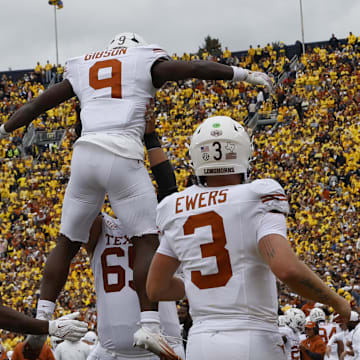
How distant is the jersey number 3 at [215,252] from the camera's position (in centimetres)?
327

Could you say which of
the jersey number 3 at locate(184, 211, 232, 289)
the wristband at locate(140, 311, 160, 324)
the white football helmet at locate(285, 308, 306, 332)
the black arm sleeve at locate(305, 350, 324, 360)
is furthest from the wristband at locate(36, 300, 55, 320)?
the black arm sleeve at locate(305, 350, 324, 360)

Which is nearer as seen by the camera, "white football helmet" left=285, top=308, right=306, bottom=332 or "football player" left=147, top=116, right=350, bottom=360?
"football player" left=147, top=116, right=350, bottom=360

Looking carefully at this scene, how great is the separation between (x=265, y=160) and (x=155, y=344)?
18208 mm

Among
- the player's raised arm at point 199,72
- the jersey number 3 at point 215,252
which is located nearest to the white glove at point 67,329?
the jersey number 3 at point 215,252

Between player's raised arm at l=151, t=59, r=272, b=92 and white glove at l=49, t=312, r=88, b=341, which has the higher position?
player's raised arm at l=151, t=59, r=272, b=92

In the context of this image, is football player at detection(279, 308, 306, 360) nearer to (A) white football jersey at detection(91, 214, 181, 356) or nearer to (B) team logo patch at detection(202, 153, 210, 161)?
(A) white football jersey at detection(91, 214, 181, 356)

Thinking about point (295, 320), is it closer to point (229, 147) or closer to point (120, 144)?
point (120, 144)

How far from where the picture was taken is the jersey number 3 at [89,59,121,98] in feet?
15.2

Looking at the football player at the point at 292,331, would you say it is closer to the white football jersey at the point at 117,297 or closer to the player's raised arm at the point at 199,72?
the white football jersey at the point at 117,297

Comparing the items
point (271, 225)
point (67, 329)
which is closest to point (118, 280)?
point (67, 329)

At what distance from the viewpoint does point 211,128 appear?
3508mm

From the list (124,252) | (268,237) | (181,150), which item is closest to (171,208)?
(268,237)

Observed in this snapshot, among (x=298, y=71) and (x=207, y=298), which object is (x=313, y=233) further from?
(x=207, y=298)

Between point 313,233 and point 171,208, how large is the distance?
15.2 meters
